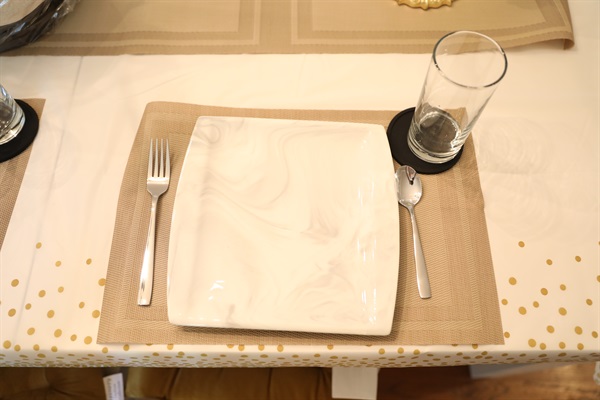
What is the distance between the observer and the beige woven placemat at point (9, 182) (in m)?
0.56

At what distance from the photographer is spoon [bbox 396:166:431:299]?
1.74 ft

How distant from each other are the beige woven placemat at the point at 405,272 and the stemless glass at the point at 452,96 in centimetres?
4

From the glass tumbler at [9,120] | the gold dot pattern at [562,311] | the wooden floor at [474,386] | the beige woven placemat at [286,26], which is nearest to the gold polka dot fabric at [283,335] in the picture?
the gold dot pattern at [562,311]

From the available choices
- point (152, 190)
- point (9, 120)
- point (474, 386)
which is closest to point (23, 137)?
point (9, 120)

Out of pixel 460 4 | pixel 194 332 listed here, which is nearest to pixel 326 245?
pixel 194 332

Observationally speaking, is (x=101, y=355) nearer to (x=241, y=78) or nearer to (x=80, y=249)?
(x=80, y=249)

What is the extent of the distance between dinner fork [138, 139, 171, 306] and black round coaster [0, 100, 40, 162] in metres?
0.18

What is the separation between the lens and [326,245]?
52 centimetres

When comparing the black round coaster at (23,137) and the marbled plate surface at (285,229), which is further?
the black round coaster at (23,137)

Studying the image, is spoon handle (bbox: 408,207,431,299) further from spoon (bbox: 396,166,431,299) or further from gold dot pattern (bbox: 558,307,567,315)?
gold dot pattern (bbox: 558,307,567,315)

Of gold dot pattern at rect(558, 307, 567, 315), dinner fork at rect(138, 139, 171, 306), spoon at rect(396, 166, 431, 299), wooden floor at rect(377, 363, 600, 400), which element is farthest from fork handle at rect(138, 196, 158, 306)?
wooden floor at rect(377, 363, 600, 400)

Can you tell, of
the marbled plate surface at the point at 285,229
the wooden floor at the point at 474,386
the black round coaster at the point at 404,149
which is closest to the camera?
the marbled plate surface at the point at 285,229

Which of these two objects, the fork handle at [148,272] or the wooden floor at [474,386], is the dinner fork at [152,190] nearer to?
the fork handle at [148,272]

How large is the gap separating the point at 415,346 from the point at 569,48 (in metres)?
0.55
